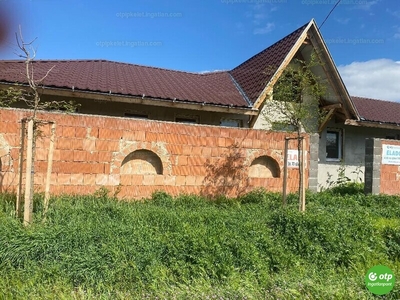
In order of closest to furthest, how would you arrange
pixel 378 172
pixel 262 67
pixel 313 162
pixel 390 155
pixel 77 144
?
1. pixel 77 144
2. pixel 313 162
3. pixel 378 172
4. pixel 390 155
5. pixel 262 67

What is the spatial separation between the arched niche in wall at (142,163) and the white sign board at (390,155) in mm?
7457

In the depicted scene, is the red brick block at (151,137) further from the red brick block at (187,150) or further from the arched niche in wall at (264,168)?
the arched niche in wall at (264,168)

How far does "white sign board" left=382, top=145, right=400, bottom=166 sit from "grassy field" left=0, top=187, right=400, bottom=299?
520 centimetres

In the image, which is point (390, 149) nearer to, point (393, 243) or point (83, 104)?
point (393, 243)

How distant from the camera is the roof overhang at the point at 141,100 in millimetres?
8330

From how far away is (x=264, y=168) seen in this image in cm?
895

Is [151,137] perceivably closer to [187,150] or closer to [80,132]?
[187,150]

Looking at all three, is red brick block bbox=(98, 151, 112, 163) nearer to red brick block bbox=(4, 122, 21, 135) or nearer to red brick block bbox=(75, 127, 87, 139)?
red brick block bbox=(75, 127, 87, 139)

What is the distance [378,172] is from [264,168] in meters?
3.98

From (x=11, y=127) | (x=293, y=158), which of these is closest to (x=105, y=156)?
(x=11, y=127)

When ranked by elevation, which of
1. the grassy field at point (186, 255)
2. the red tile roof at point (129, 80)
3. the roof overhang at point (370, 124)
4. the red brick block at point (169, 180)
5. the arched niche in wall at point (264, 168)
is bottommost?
the grassy field at point (186, 255)

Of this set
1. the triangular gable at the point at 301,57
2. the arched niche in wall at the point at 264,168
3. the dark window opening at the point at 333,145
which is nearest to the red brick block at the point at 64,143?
the arched niche in wall at the point at 264,168

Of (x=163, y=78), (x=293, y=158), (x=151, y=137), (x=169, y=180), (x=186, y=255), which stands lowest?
(x=186, y=255)

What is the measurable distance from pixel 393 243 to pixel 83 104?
8.63 m
